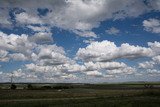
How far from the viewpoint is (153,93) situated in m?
77.2

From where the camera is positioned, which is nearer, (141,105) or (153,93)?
(141,105)

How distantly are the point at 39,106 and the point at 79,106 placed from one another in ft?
20.0

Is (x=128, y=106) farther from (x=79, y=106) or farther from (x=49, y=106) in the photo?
(x=49, y=106)

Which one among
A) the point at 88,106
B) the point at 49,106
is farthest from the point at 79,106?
the point at 49,106

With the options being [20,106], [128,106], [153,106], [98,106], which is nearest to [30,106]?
[20,106]

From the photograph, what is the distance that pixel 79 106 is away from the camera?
4278 cm

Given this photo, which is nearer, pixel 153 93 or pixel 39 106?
pixel 39 106

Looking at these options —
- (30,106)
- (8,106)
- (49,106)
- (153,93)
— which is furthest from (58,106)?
(153,93)

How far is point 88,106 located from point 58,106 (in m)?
4.58

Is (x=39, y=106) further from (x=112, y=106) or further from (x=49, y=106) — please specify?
(x=112, y=106)

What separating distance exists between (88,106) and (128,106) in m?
6.10

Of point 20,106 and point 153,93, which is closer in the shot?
point 20,106

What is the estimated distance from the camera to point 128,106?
41.0 meters

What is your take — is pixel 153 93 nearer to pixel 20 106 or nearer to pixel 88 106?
pixel 88 106
